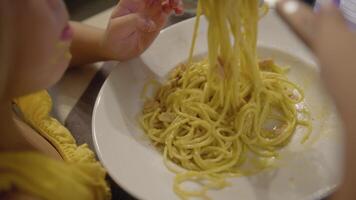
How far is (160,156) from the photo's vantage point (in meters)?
0.83

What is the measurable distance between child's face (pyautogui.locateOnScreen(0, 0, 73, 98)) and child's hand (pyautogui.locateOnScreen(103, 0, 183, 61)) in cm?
34

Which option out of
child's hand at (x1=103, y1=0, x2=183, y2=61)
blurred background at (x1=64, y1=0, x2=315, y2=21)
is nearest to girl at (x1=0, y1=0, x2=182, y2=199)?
child's hand at (x1=103, y1=0, x2=183, y2=61)

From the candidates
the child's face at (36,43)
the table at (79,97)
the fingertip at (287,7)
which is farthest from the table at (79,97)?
the fingertip at (287,7)

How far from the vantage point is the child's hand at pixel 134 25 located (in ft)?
3.01

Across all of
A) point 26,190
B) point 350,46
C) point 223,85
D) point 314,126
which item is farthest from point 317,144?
point 26,190

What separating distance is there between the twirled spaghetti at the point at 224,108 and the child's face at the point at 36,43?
0.31 m

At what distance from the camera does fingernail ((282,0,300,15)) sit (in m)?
0.52

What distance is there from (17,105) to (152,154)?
9.8 inches

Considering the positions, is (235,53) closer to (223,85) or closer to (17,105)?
(223,85)

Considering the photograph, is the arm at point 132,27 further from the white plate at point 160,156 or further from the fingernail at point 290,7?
the fingernail at point 290,7

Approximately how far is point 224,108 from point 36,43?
0.45 metres

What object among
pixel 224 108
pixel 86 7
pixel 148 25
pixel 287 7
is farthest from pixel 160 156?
pixel 86 7

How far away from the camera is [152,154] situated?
827 mm

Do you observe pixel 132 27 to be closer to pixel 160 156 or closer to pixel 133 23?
pixel 133 23
